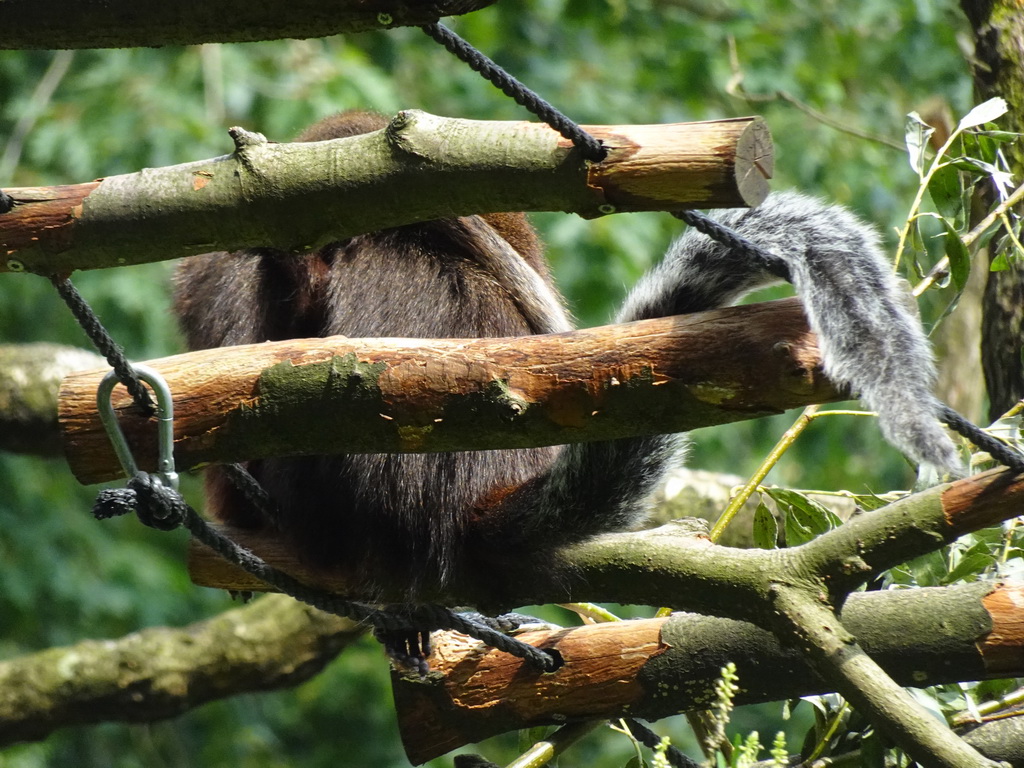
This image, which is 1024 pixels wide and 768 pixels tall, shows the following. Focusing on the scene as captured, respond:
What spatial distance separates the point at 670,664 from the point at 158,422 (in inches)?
41.3

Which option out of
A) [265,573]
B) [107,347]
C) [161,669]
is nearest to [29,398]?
[161,669]

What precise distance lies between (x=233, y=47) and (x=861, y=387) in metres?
5.96

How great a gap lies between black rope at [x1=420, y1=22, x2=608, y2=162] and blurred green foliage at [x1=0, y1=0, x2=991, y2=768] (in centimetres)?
402

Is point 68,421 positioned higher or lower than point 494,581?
higher

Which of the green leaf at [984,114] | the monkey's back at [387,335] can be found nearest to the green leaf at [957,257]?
the green leaf at [984,114]

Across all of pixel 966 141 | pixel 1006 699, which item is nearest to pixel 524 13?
pixel 966 141

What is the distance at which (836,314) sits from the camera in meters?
1.67

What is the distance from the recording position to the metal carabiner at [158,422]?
1768 millimetres

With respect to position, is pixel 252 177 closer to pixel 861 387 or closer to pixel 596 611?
pixel 861 387

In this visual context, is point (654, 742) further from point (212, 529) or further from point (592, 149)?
point (592, 149)

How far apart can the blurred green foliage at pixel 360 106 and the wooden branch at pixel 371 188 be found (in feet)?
12.6

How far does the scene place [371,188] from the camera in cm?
170

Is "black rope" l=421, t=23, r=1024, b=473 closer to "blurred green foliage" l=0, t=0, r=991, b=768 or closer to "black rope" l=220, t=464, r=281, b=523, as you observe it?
"black rope" l=220, t=464, r=281, b=523

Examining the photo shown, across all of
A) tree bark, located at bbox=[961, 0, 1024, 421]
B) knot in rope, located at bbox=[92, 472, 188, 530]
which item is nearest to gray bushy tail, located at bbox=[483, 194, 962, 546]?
knot in rope, located at bbox=[92, 472, 188, 530]
